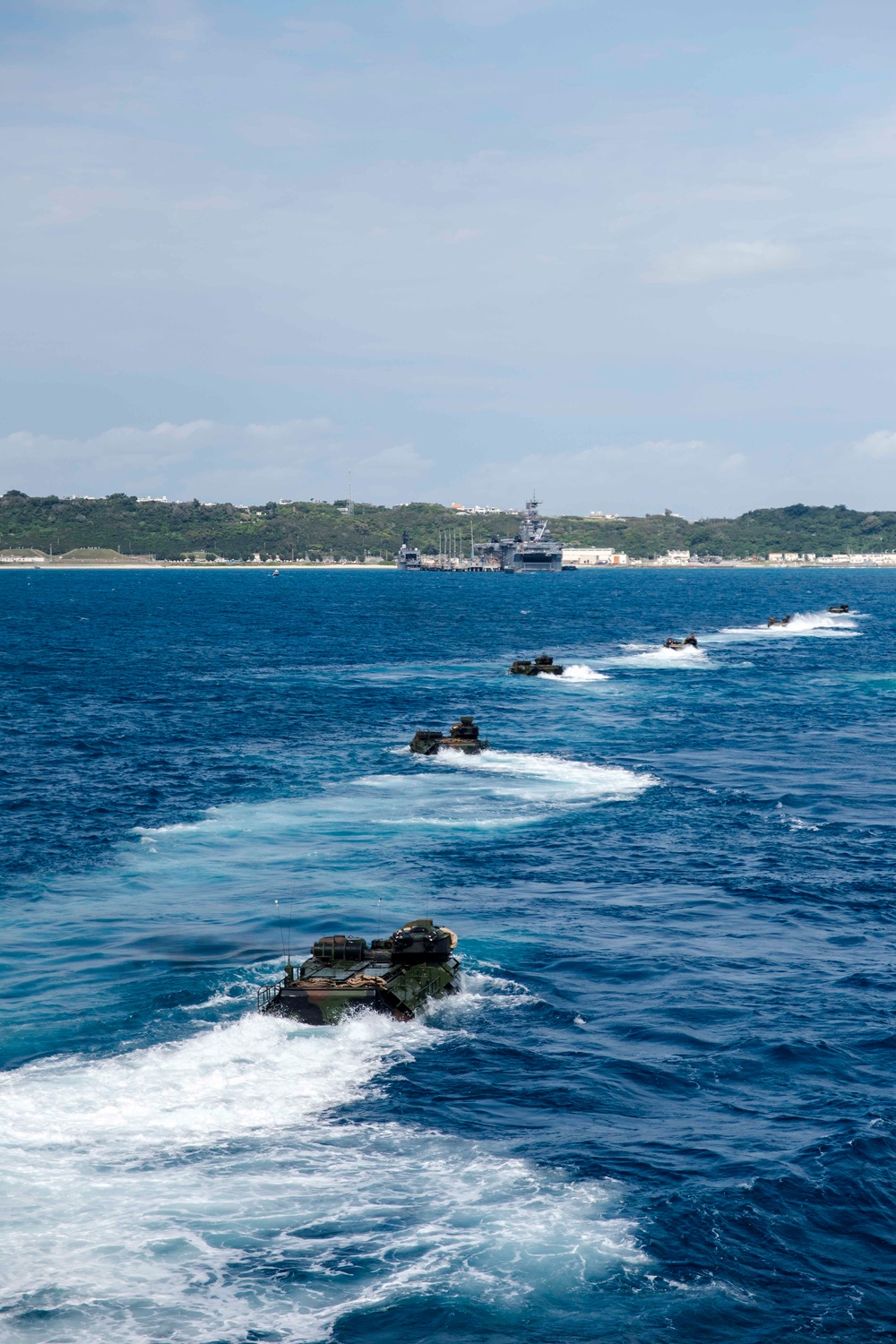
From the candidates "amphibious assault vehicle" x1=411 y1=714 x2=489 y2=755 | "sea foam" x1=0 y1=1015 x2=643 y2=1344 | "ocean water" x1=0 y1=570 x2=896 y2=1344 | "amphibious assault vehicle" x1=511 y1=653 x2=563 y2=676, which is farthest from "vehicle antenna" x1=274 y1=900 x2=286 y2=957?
"amphibious assault vehicle" x1=511 y1=653 x2=563 y2=676

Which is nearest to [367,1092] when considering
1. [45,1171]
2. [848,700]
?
[45,1171]

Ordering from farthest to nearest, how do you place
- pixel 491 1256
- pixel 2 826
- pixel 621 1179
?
pixel 2 826 < pixel 621 1179 < pixel 491 1256

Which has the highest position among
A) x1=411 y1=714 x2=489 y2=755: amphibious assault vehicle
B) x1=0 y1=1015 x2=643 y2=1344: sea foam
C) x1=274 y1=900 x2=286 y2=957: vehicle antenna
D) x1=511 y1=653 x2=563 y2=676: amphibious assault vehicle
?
x1=511 y1=653 x2=563 y2=676: amphibious assault vehicle

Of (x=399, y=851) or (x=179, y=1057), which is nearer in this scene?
(x=179, y=1057)

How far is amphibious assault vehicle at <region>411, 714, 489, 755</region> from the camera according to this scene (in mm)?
77562

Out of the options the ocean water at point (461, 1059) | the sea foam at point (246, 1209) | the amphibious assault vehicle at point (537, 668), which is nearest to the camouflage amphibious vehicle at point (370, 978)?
the ocean water at point (461, 1059)

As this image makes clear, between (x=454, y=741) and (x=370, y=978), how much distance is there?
135 ft

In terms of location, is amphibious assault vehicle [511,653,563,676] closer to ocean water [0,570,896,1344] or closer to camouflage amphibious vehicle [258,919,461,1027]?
ocean water [0,570,896,1344]

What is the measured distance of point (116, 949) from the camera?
42562mm

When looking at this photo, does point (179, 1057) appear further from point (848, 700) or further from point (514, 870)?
point (848, 700)

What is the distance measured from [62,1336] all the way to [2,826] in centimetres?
3955

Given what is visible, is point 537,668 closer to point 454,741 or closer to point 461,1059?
point 454,741

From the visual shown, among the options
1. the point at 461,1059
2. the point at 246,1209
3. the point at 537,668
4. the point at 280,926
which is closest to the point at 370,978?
the point at 461,1059

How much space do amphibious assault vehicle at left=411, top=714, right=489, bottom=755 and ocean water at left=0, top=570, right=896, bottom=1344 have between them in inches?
82.5
